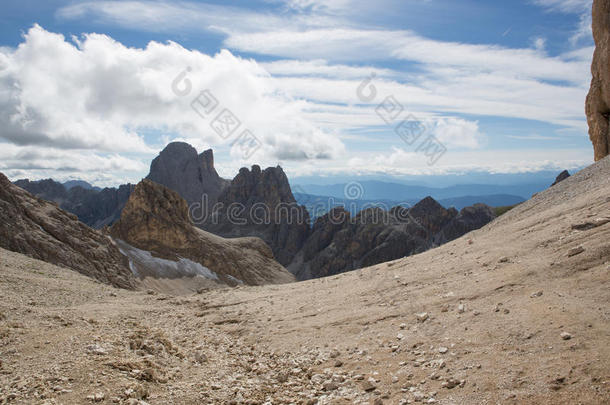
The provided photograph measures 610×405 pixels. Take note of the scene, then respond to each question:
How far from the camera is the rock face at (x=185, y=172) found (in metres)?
192

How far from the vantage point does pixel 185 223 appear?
74500 millimetres

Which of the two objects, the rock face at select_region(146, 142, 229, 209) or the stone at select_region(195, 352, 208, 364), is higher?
the rock face at select_region(146, 142, 229, 209)

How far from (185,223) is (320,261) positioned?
63.6m

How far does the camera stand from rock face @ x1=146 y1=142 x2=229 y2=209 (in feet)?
628

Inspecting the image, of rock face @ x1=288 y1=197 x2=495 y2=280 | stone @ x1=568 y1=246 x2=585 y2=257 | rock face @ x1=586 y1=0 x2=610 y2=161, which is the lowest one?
rock face @ x1=288 y1=197 x2=495 y2=280

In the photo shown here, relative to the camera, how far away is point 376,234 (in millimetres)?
128000

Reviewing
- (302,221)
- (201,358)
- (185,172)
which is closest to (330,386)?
(201,358)

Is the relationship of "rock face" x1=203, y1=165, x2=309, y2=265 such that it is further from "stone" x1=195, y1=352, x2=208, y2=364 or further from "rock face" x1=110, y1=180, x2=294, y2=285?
"stone" x1=195, y1=352, x2=208, y2=364

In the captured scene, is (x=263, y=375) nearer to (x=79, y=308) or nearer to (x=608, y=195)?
(x=79, y=308)

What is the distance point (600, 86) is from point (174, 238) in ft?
217

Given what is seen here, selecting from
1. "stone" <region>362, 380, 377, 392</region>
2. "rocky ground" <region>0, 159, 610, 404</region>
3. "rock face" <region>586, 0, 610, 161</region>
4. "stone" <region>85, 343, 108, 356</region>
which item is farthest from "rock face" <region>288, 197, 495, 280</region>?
"stone" <region>85, 343, 108, 356</region>

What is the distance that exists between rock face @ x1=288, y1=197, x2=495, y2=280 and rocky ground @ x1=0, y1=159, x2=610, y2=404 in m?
105

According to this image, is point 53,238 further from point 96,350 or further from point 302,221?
point 302,221

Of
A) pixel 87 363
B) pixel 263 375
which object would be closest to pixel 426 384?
pixel 263 375
